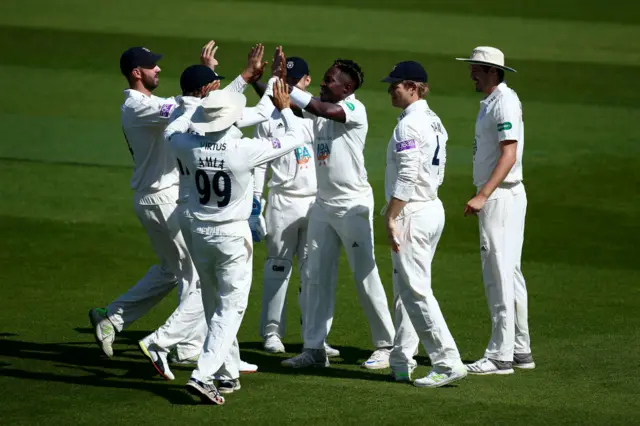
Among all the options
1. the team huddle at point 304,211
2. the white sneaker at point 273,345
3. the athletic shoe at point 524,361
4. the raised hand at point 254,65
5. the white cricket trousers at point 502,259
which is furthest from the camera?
the white sneaker at point 273,345

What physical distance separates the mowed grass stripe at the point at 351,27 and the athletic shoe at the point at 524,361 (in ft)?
34.3

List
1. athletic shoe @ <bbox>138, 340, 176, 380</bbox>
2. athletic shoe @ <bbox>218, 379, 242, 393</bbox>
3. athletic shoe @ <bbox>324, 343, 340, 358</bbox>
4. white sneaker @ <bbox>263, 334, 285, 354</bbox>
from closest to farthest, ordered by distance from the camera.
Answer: athletic shoe @ <bbox>218, 379, 242, 393</bbox> < athletic shoe @ <bbox>138, 340, 176, 380</bbox> < athletic shoe @ <bbox>324, 343, 340, 358</bbox> < white sneaker @ <bbox>263, 334, 285, 354</bbox>

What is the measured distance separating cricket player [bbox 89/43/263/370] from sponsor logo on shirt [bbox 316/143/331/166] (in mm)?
1102

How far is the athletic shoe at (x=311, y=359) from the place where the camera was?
8484mm

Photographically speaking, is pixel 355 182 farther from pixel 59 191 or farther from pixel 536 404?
pixel 59 191

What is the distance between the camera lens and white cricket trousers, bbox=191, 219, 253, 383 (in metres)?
7.43

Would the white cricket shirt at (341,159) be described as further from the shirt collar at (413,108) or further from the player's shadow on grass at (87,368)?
the player's shadow on grass at (87,368)

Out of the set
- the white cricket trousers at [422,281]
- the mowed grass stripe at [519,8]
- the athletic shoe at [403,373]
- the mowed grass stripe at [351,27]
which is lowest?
the athletic shoe at [403,373]

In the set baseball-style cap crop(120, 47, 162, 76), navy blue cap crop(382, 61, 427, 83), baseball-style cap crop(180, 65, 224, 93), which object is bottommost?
baseball-style cap crop(180, 65, 224, 93)

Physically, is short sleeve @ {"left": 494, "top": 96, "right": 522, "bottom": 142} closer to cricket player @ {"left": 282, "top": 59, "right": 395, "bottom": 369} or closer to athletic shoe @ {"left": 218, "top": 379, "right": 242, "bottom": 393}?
cricket player @ {"left": 282, "top": 59, "right": 395, "bottom": 369}

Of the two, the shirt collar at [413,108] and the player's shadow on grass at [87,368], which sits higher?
the shirt collar at [413,108]

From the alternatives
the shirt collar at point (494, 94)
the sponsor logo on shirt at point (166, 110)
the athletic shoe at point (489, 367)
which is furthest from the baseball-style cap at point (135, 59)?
the athletic shoe at point (489, 367)

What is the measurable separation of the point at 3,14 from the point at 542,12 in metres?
9.98

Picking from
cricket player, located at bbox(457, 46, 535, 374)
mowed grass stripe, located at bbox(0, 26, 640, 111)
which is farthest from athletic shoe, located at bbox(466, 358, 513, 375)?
mowed grass stripe, located at bbox(0, 26, 640, 111)
